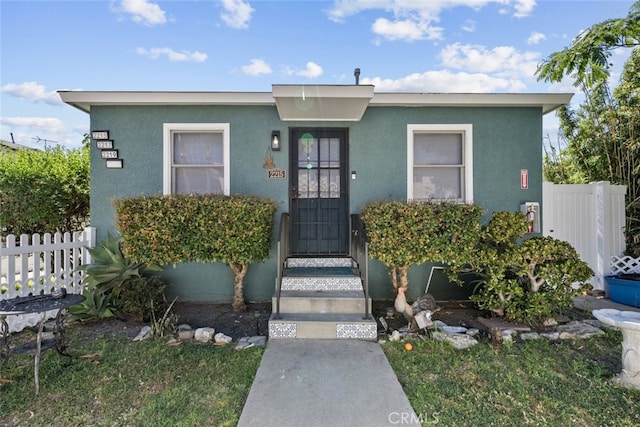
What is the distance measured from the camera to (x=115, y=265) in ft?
15.2

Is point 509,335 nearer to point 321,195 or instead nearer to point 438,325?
point 438,325

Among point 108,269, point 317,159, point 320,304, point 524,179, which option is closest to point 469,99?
point 524,179

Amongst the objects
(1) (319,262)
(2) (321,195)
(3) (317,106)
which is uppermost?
(3) (317,106)

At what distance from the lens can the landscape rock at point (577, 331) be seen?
395 cm

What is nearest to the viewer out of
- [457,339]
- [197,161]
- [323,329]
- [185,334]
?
[457,339]

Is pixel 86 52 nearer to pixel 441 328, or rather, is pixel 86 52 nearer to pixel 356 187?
pixel 356 187

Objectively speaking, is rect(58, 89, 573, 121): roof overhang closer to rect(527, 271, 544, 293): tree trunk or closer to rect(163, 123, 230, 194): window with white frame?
rect(163, 123, 230, 194): window with white frame

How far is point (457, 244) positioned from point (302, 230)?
2452mm

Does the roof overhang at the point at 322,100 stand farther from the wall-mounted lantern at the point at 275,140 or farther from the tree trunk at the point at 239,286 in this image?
the tree trunk at the point at 239,286

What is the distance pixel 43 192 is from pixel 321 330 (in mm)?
5400

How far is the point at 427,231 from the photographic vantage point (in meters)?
4.12

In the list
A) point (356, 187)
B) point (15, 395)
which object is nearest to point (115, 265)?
point (15, 395)

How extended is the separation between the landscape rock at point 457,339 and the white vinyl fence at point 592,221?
10.3 ft

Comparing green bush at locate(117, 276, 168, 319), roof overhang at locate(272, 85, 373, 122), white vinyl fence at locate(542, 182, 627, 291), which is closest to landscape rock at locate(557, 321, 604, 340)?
white vinyl fence at locate(542, 182, 627, 291)
